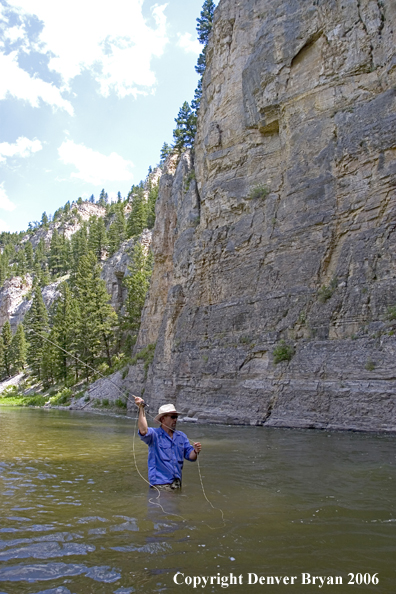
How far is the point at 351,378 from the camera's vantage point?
16719 millimetres

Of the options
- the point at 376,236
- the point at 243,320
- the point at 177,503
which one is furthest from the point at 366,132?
the point at 177,503

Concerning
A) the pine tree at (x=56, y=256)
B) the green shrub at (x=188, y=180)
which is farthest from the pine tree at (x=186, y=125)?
the pine tree at (x=56, y=256)

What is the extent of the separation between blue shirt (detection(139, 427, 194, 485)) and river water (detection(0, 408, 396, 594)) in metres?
0.29

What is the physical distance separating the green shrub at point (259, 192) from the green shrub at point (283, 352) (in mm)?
9239

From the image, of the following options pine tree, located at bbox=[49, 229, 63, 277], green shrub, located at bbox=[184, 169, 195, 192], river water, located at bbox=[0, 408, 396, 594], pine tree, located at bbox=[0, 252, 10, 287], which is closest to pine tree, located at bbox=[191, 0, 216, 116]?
green shrub, located at bbox=[184, 169, 195, 192]

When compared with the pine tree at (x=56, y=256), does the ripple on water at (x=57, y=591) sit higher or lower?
lower

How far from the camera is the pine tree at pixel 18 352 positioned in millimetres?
75625

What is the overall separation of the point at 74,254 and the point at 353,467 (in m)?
102

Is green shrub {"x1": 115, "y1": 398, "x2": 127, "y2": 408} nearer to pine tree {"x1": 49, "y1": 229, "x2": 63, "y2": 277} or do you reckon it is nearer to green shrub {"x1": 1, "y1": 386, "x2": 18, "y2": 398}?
green shrub {"x1": 1, "y1": 386, "x2": 18, "y2": 398}

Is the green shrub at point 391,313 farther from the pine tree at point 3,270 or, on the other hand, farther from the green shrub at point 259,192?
the pine tree at point 3,270

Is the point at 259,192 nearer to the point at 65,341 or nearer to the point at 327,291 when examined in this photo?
the point at 327,291

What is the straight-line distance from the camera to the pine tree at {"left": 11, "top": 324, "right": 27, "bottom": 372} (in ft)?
248

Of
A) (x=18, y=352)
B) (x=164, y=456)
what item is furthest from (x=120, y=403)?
(x=18, y=352)

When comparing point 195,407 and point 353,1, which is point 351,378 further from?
point 353,1
